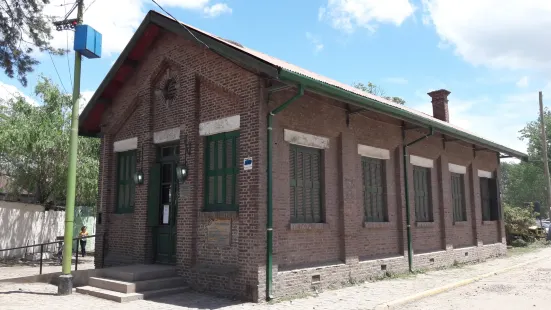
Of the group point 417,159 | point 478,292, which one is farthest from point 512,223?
point 478,292

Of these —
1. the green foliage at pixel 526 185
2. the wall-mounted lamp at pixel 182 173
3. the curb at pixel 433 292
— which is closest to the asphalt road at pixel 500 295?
the curb at pixel 433 292

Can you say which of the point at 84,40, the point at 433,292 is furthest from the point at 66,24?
the point at 433,292

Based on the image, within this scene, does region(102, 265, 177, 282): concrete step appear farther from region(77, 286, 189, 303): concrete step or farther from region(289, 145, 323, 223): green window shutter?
region(289, 145, 323, 223): green window shutter

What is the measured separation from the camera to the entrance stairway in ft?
28.0

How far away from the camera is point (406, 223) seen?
12672mm

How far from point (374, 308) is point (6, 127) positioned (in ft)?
52.5

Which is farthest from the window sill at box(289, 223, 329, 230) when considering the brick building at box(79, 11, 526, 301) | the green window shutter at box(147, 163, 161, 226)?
the green window shutter at box(147, 163, 161, 226)

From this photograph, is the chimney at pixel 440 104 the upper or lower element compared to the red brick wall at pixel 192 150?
upper

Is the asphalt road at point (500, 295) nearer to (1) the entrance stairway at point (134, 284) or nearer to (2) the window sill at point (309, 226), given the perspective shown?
(2) the window sill at point (309, 226)

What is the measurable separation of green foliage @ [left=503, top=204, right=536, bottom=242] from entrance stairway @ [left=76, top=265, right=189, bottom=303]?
1915 centimetres

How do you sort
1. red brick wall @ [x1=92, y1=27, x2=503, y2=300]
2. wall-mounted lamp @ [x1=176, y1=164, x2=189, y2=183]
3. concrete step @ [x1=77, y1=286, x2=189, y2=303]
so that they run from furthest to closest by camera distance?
wall-mounted lamp @ [x1=176, y1=164, x2=189, y2=183] → red brick wall @ [x1=92, y1=27, x2=503, y2=300] → concrete step @ [x1=77, y1=286, x2=189, y2=303]

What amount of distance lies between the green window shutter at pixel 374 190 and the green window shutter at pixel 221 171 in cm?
407

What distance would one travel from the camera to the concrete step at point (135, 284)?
8.60 meters

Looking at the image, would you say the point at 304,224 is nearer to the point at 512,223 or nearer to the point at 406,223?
the point at 406,223
